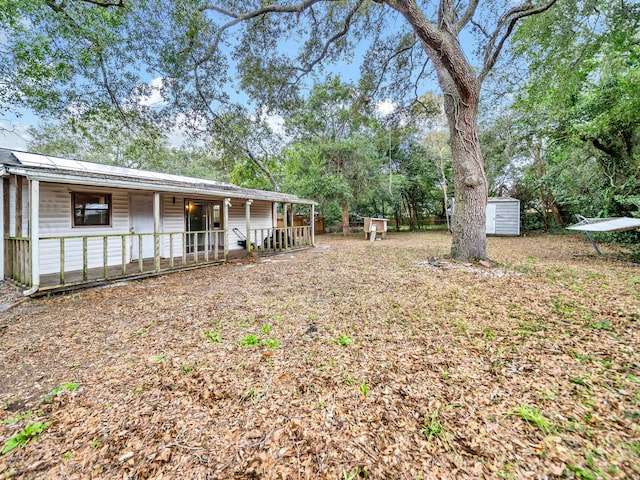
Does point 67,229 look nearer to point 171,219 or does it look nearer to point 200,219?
point 171,219

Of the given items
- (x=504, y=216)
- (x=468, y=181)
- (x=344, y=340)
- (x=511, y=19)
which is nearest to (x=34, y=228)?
(x=344, y=340)

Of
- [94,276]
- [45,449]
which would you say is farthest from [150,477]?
[94,276]

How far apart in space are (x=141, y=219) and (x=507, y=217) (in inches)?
734

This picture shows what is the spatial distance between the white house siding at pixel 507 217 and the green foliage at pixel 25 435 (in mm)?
19385

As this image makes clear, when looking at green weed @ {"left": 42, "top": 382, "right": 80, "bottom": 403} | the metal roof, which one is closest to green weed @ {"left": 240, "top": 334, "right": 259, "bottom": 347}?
green weed @ {"left": 42, "top": 382, "right": 80, "bottom": 403}

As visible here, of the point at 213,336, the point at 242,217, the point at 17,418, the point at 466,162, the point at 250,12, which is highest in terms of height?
the point at 250,12

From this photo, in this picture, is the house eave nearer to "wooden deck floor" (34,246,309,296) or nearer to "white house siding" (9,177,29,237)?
"white house siding" (9,177,29,237)

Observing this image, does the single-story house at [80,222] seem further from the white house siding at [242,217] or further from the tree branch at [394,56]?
the tree branch at [394,56]

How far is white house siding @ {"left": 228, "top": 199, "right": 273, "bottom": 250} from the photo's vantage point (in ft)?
37.3

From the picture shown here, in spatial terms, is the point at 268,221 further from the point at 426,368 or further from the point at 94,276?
the point at 426,368

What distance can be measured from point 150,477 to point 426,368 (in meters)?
2.24

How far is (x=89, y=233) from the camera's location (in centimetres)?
698

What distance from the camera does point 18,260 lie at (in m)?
5.54

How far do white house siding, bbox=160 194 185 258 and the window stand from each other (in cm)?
153
